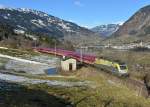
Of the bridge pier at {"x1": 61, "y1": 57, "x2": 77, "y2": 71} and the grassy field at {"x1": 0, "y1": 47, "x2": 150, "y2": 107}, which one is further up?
the bridge pier at {"x1": 61, "y1": 57, "x2": 77, "y2": 71}

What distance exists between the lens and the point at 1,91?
160 feet

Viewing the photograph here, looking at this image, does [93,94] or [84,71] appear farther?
[84,71]

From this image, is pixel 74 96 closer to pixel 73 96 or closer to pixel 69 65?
pixel 73 96

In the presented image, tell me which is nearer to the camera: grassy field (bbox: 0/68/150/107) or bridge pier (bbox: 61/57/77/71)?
grassy field (bbox: 0/68/150/107)

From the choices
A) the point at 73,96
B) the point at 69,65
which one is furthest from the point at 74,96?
the point at 69,65

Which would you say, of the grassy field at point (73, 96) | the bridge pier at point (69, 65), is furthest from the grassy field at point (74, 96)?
the bridge pier at point (69, 65)

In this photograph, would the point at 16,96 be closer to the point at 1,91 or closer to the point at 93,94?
the point at 1,91

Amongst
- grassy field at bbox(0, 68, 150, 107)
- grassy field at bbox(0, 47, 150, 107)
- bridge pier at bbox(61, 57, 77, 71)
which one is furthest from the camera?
bridge pier at bbox(61, 57, 77, 71)

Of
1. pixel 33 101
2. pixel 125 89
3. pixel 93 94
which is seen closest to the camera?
pixel 33 101

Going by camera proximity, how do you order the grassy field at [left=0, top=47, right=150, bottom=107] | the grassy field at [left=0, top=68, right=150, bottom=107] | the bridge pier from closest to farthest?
the grassy field at [left=0, top=68, right=150, bottom=107] < the grassy field at [left=0, top=47, right=150, bottom=107] < the bridge pier

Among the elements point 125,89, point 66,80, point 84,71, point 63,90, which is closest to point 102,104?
point 63,90

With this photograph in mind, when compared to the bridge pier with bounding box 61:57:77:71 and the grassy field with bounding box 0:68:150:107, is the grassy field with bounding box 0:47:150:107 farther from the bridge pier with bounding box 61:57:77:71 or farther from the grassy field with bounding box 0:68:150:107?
the bridge pier with bounding box 61:57:77:71

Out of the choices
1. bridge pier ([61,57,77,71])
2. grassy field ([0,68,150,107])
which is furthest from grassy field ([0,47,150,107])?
bridge pier ([61,57,77,71])

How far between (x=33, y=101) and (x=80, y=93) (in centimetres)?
1303
